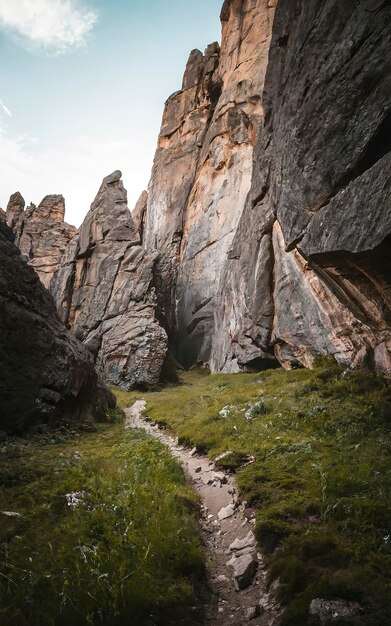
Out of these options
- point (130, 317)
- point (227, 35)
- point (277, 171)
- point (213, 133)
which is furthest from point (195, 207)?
point (277, 171)

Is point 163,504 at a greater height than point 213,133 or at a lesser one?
lesser

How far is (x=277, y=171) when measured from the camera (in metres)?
22.1

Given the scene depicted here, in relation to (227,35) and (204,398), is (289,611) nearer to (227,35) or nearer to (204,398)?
(204,398)

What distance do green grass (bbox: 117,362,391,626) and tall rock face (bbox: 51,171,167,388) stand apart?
22003 mm

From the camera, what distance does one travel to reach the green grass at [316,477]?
614cm

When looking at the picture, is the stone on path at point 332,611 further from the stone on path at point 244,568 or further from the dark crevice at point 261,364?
the dark crevice at point 261,364

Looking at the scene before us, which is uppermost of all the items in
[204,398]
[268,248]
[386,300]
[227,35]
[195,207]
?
[227,35]

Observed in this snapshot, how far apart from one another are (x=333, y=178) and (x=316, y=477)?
11.2 m

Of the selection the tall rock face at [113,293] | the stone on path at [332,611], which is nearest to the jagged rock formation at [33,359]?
the stone on path at [332,611]

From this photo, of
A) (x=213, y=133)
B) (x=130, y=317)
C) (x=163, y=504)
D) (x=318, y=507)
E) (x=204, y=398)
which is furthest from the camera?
(x=213, y=133)

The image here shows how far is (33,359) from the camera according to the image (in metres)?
18.0

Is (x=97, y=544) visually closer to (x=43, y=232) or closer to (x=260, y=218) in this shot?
(x=260, y=218)

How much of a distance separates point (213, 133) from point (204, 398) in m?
45.2

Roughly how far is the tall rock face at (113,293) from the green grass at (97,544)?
28932 millimetres
